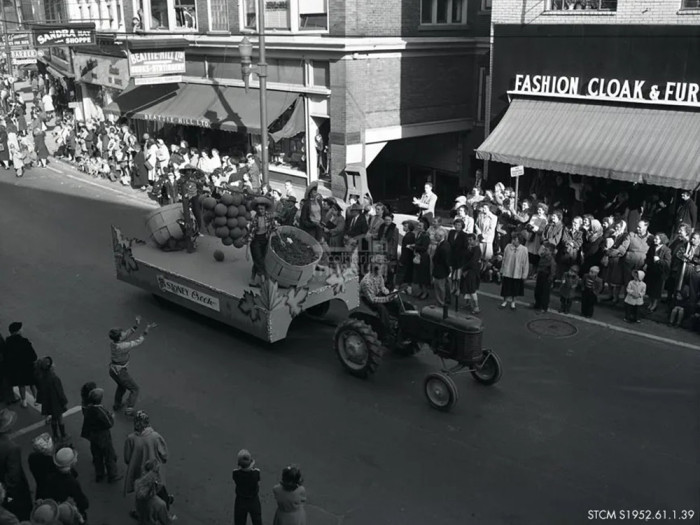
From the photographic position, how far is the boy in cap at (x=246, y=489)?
7.00 meters

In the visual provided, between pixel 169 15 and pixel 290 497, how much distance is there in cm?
2284

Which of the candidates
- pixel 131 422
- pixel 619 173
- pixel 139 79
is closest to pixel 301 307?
pixel 131 422

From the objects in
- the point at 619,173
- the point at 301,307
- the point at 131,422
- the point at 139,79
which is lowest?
the point at 131,422

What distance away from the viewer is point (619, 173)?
15.2 meters

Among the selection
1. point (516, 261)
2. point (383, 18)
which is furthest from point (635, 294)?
point (383, 18)

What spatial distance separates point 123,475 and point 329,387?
323cm

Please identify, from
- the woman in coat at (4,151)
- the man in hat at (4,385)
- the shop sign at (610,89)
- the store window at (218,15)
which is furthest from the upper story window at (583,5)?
the woman in coat at (4,151)

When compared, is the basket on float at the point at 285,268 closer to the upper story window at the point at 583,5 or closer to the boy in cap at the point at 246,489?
the boy in cap at the point at 246,489

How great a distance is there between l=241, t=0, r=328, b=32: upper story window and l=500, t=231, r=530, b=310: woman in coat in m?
9.79

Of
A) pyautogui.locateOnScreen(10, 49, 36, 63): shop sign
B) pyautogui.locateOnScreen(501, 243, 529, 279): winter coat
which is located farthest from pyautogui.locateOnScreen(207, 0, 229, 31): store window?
pyautogui.locateOnScreen(501, 243, 529, 279): winter coat

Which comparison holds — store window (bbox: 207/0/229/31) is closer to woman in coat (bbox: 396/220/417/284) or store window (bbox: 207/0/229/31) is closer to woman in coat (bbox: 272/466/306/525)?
woman in coat (bbox: 396/220/417/284)

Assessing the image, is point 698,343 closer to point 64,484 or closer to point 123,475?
point 123,475

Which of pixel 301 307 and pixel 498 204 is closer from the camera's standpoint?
pixel 301 307

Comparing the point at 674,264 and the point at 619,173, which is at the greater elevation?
the point at 619,173
